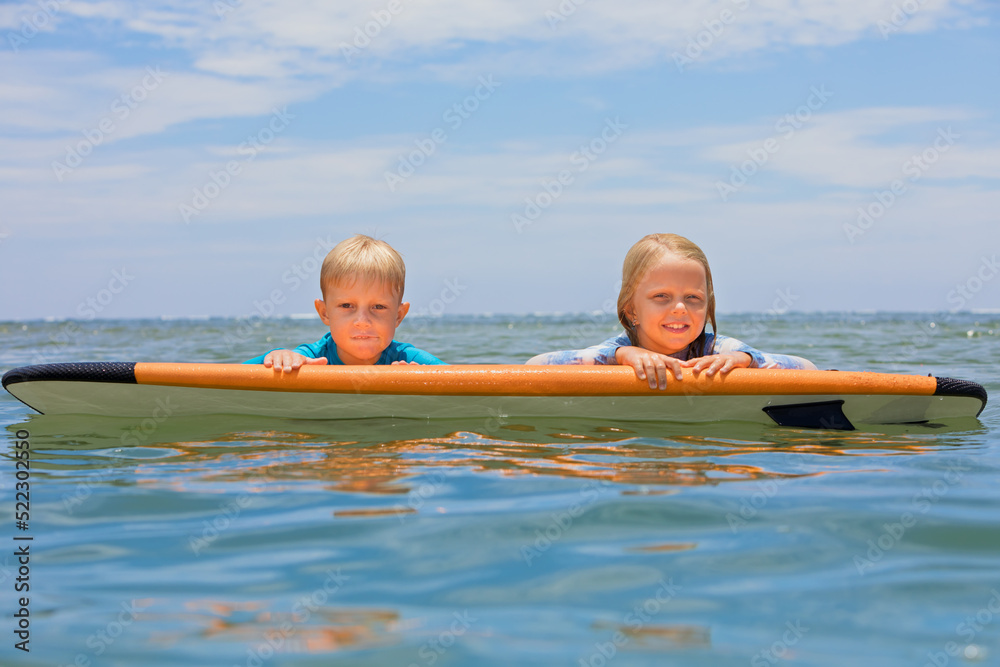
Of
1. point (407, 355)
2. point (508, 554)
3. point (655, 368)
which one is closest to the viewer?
point (508, 554)

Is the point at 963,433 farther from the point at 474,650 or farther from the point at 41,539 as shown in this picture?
the point at 41,539

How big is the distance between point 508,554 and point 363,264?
92.1 inches

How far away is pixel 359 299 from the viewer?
4.27 m

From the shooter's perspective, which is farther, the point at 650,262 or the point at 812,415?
the point at 650,262

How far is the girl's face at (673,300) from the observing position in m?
4.21

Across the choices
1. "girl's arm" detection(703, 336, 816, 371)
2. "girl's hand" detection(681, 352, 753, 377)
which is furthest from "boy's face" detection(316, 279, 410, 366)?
"girl's arm" detection(703, 336, 816, 371)

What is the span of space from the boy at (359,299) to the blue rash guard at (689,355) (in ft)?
2.84

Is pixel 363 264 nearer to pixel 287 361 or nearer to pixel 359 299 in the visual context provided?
pixel 359 299

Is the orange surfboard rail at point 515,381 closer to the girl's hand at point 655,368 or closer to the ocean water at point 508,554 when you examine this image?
the girl's hand at point 655,368

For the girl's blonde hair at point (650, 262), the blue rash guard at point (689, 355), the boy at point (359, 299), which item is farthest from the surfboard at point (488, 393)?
the girl's blonde hair at point (650, 262)

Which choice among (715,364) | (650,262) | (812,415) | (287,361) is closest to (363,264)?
(287,361)

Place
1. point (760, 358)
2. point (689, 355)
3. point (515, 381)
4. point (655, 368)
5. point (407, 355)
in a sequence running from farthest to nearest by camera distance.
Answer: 1. point (407, 355)
2. point (689, 355)
3. point (760, 358)
4. point (515, 381)
5. point (655, 368)

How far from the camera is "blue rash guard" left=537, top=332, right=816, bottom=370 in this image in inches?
177

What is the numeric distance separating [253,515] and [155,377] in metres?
1.84
